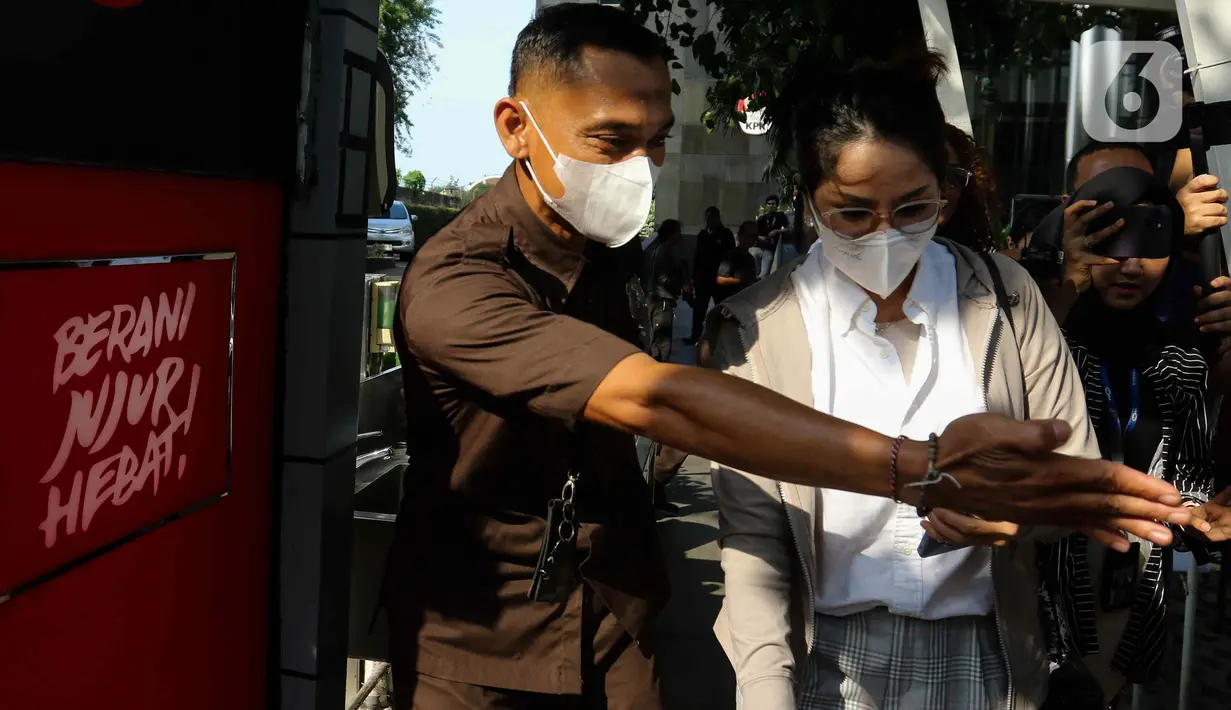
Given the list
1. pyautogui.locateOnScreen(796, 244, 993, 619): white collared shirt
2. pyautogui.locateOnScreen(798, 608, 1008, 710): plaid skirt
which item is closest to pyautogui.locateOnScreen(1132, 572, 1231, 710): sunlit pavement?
pyautogui.locateOnScreen(798, 608, 1008, 710): plaid skirt

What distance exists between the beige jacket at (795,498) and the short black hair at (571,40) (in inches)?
20.5

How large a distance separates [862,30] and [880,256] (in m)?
3.00

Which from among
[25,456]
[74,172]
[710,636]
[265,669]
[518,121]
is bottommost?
[710,636]

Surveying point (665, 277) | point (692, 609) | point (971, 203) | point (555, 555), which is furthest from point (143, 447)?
point (665, 277)

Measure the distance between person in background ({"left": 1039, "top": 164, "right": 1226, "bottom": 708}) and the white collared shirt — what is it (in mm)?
651

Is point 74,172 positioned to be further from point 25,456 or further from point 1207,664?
point 1207,664

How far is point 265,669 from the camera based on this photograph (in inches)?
81.7

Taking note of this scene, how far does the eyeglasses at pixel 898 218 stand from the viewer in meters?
1.86

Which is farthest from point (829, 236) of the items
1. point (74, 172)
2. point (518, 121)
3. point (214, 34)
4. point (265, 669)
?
point (265, 669)

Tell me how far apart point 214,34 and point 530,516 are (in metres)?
0.97

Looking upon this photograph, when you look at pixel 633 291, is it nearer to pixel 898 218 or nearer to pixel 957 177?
pixel 898 218

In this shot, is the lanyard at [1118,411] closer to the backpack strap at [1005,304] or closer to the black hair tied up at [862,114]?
the backpack strap at [1005,304]

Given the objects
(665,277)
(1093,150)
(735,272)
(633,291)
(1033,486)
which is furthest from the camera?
(735,272)

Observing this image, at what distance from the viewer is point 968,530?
4.85ft
